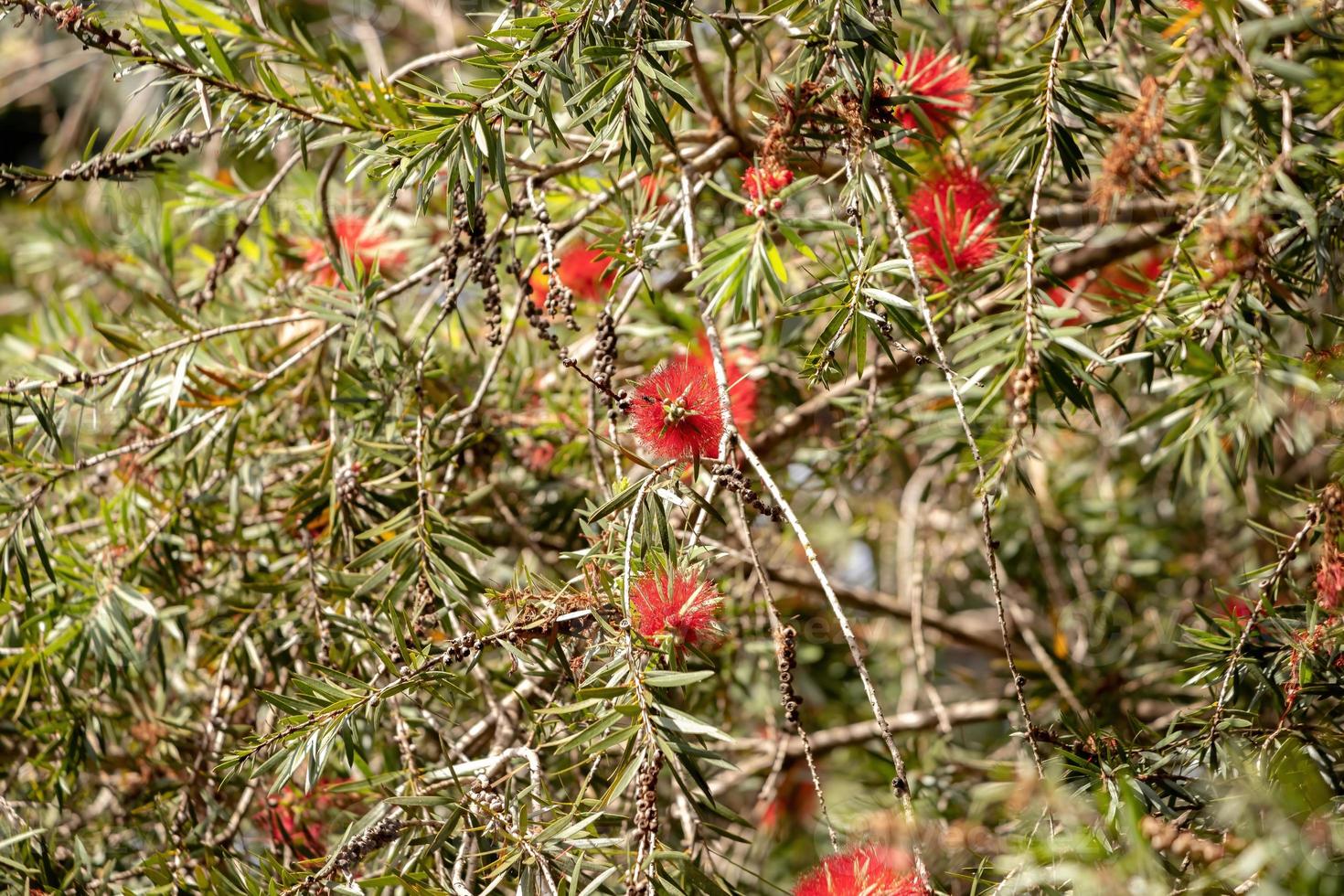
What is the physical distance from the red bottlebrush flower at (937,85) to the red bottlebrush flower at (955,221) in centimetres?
5

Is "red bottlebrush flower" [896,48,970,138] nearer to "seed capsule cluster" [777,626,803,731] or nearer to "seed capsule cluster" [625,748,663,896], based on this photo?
"seed capsule cluster" [777,626,803,731]

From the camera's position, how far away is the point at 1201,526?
5.57ft

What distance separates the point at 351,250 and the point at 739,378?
2.27 ft

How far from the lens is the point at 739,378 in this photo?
86 cm

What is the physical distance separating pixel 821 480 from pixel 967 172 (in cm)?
51

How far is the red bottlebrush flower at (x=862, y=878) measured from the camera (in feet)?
2.34

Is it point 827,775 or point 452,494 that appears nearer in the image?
point 452,494

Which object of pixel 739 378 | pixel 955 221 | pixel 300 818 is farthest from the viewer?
pixel 300 818

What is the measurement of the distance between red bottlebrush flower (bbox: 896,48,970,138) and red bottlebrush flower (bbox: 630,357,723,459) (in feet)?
1.18

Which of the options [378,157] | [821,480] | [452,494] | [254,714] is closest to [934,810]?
[821,480]

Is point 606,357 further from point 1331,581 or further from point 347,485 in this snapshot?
point 1331,581

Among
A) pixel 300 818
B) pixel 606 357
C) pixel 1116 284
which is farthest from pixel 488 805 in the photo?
pixel 1116 284

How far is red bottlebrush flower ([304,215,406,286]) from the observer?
1.29 m

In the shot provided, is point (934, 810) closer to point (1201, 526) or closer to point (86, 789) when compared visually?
point (1201, 526)
